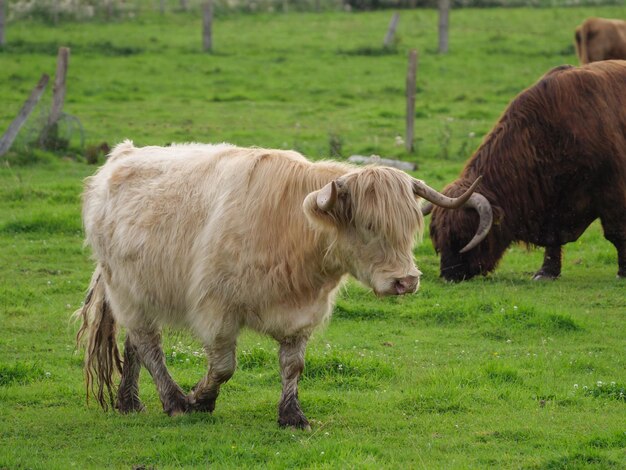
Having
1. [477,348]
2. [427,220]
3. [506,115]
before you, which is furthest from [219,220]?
[427,220]

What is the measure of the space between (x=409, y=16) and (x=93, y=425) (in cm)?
3154

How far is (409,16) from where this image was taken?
122 ft

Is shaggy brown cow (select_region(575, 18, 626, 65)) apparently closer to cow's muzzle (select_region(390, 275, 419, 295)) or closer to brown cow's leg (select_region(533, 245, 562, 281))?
brown cow's leg (select_region(533, 245, 562, 281))

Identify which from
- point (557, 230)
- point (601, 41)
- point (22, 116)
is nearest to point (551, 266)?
point (557, 230)

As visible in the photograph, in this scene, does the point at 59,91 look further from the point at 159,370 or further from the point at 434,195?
the point at 434,195

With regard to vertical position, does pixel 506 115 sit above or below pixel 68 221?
above

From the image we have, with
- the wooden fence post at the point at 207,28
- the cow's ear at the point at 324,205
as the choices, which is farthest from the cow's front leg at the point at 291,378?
the wooden fence post at the point at 207,28

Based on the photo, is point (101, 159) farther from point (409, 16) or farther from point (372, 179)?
point (409, 16)

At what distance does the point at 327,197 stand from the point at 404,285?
74cm

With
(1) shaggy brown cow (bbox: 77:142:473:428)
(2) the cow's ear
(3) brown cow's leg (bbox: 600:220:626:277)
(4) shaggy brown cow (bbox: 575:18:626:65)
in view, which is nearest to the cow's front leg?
(1) shaggy brown cow (bbox: 77:142:473:428)

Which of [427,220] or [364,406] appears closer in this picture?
[364,406]

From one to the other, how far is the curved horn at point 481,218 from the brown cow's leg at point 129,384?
15.2 ft

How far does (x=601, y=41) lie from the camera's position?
22516mm

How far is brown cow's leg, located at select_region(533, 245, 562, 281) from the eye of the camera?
12258mm
